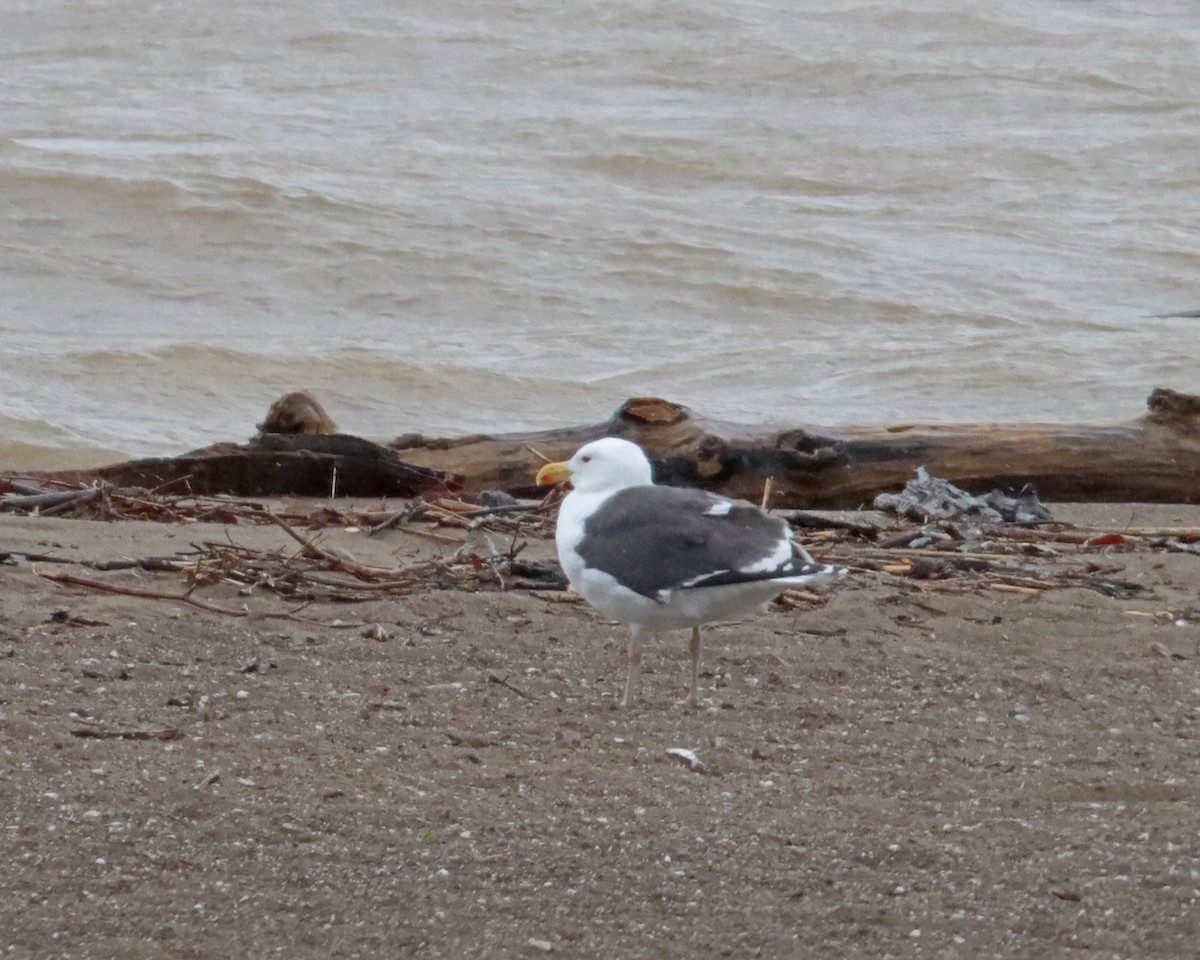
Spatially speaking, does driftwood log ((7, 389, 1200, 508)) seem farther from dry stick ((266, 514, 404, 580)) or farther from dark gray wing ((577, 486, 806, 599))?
dark gray wing ((577, 486, 806, 599))

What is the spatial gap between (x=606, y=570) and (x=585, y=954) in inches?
67.5

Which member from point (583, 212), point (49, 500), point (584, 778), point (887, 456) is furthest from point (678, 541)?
point (583, 212)

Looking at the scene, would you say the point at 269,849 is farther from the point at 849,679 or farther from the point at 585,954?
the point at 849,679

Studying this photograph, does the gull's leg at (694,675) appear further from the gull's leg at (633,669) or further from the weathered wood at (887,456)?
the weathered wood at (887,456)

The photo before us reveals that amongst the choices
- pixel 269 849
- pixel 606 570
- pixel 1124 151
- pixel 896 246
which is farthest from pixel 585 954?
pixel 1124 151

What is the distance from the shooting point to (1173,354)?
607 inches

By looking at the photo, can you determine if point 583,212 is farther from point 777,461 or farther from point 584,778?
point 584,778

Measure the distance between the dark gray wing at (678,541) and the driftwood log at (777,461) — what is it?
2601 mm

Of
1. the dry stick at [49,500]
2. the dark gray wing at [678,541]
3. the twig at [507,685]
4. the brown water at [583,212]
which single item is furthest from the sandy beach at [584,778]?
the brown water at [583,212]

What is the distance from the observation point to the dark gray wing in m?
4.80

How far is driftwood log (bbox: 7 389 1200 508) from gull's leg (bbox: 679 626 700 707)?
2.66 metres

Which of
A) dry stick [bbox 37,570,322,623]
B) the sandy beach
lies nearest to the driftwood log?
the sandy beach

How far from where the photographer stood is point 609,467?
5.58m

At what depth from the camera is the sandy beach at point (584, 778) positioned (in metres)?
3.54
